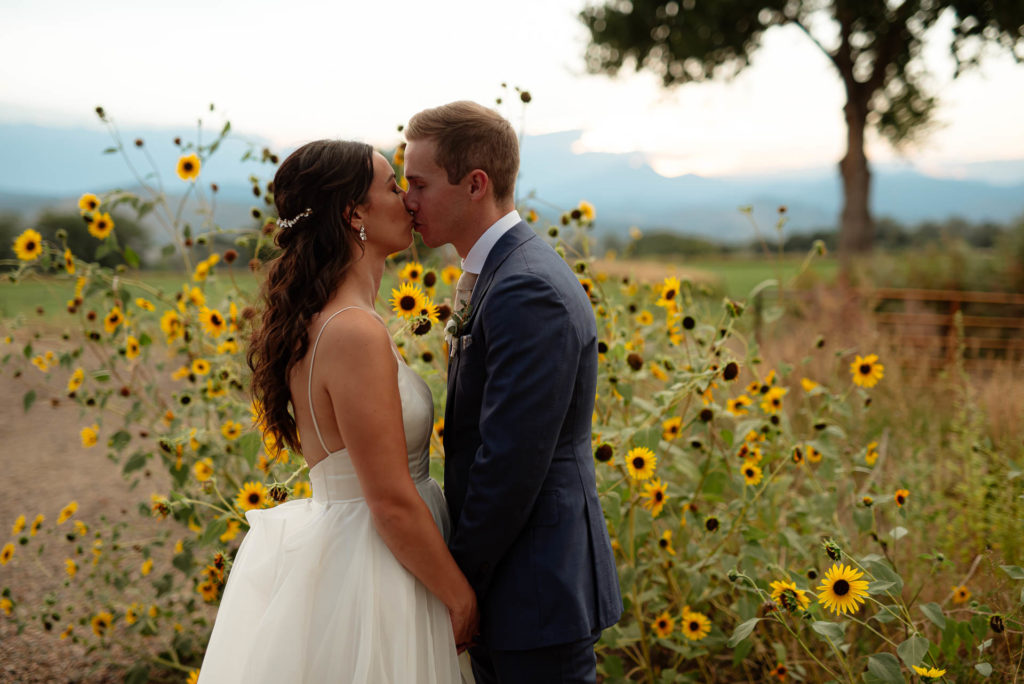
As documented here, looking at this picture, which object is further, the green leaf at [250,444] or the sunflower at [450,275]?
the sunflower at [450,275]

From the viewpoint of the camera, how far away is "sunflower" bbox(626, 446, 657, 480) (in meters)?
2.37

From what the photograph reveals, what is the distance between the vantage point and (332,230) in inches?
72.6

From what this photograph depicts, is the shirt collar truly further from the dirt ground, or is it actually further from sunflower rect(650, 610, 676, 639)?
the dirt ground

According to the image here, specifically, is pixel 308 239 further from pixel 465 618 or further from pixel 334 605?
pixel 465 618

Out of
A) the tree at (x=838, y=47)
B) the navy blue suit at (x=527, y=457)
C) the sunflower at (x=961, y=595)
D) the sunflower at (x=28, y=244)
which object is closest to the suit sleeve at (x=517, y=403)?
the navy blue suit at (x=527, y=457)

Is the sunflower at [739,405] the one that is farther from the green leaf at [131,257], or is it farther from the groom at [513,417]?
the green leaf at [131,257]

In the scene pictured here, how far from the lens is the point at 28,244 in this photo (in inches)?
124

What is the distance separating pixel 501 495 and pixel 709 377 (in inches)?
41.6

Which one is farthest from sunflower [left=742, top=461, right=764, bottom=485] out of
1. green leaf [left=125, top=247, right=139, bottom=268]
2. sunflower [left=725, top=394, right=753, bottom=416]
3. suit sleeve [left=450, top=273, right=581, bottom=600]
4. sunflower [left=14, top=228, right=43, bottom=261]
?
sunflower [left=14, top=228, right=43, bottom=261]

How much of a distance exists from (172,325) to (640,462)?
2026 millimetres

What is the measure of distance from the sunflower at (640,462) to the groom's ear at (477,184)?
1.02 m

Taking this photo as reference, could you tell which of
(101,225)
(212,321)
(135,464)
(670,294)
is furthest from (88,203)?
(670,294)

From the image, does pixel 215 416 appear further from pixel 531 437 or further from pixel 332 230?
pixel 531 437

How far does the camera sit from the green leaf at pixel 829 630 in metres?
1.77
